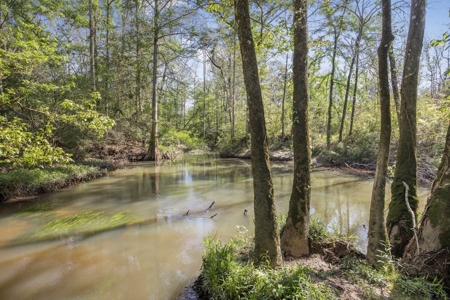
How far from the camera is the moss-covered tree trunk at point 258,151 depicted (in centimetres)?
318

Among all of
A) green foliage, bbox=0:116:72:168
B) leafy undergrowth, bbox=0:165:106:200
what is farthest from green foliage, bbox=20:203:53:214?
green foliage, bbox=0:116:72:168

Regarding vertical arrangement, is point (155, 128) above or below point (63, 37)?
below

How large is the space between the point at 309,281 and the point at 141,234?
14.5 feet

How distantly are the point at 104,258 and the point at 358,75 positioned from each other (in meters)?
20.1

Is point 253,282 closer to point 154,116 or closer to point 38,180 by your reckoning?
point 38,180

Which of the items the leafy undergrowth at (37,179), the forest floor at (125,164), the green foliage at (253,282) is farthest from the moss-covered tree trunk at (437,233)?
the leafy undergrowth at (37,179)

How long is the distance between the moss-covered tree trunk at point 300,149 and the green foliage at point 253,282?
33.0 inches

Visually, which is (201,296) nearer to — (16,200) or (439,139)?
(16,200)

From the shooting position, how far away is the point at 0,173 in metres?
9.08

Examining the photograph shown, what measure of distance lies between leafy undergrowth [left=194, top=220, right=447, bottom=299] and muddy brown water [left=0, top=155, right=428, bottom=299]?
0.93m

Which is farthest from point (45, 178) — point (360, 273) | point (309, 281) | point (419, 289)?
point (419, 289)

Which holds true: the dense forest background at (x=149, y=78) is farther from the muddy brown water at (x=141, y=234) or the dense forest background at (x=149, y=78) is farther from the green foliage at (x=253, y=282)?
the green foliage at (x=253, y=282)

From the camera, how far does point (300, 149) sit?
407 cm

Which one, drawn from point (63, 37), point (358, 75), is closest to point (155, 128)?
point (63, 37)
